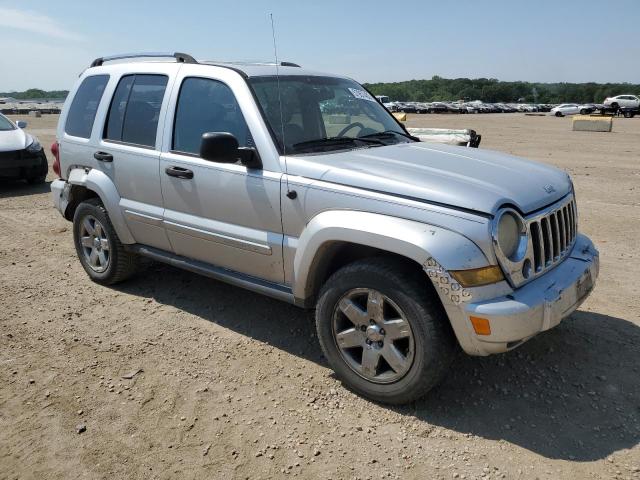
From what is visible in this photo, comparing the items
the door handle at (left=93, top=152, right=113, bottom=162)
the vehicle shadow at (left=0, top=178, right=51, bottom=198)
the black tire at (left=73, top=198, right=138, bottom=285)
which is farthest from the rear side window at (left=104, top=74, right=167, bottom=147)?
the vehicle shadow at (left=0, top=178, right=51, bottom=198)

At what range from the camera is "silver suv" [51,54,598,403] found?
109 inches

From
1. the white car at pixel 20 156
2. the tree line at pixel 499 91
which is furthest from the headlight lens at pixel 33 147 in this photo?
the tree line at pixel 499 91

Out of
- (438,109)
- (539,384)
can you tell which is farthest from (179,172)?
(438,109)

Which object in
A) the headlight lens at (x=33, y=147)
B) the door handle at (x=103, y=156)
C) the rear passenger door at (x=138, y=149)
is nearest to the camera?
the rear passenger door at (x=138, y=149)

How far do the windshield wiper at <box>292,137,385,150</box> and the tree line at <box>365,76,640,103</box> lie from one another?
303 feet

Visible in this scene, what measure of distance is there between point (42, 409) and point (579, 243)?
11.6ft

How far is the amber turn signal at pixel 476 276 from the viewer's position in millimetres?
2684

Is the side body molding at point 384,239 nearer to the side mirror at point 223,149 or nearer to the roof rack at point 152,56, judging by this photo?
the side mirror at point 223,149

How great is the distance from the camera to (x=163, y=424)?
305 centimetres

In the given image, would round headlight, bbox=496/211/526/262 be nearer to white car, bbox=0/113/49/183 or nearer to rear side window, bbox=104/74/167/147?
rear side window, bbox=104/74/167/147

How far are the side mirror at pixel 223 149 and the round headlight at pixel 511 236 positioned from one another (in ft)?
5.08

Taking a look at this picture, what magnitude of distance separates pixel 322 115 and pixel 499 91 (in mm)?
124323

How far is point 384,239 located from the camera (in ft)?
9.42

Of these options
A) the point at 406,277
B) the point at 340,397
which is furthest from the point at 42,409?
the point at 406,277
